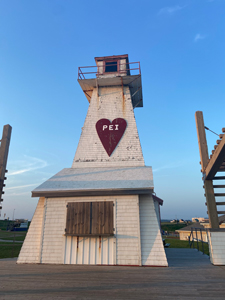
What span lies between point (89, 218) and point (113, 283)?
345 cm

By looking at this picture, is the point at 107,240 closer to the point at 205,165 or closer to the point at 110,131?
the point at 205,165

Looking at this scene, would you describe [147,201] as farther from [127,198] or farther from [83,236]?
[83,236]

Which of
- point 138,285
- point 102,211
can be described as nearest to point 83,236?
point 102,211

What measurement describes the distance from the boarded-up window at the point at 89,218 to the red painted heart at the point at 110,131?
159 inches

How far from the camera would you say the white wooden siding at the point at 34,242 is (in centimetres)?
897

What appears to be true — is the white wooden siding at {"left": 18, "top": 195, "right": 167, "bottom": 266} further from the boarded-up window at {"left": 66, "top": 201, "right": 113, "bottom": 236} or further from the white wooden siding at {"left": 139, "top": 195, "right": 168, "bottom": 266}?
the boarded-up window at {"left": 66, "top": 201, "right": 113, "bottom": 236}

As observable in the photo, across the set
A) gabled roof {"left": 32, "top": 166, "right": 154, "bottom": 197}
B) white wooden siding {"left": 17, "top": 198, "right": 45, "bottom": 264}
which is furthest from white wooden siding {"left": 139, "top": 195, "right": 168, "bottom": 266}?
white wooden siding {"left": 17, "top": 198, "right": 45, "bottom": 264}

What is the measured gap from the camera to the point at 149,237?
8641mm

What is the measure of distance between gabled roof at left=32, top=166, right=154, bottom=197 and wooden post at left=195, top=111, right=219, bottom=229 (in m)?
2.50

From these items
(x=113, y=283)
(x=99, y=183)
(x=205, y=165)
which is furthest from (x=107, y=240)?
(x=205, y=165)

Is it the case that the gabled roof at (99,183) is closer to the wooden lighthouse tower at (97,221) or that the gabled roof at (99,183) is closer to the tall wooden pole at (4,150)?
the wooden lighthouse tower at (97,221)

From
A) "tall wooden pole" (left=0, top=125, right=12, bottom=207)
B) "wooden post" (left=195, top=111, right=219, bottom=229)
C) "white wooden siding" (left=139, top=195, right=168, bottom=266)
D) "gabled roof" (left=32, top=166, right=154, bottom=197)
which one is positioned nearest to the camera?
"white wooden siding" (left=139, top=195, right=168, bottom=266)

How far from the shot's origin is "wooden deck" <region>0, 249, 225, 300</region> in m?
4.79

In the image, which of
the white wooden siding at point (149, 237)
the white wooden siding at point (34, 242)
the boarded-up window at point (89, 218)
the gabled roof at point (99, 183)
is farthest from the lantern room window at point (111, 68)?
the white wooden siding at point (34, 242)
